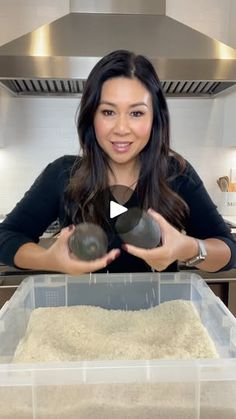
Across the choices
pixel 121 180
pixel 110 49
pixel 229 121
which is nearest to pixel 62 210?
pixel 121 180

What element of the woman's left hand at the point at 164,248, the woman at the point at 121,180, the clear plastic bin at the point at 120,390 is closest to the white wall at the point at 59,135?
the woman at the point at 121,180

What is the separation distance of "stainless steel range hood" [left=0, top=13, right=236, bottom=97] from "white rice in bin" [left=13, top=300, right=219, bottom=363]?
3.99ft

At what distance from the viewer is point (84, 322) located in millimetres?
735

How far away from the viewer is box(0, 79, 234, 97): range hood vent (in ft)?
6.40

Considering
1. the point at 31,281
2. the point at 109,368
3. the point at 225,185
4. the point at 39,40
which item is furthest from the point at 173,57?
the point at 109,368

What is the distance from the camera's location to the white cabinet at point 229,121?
7.20ft

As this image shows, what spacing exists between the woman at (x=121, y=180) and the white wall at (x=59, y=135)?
4.05ft

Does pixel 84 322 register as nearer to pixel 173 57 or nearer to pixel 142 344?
pixel 142 344

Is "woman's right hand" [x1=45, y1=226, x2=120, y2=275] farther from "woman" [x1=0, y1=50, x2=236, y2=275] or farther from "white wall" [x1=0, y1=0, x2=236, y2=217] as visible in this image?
"white wall" [x1=0, y1=0, x2=236, y2=217]

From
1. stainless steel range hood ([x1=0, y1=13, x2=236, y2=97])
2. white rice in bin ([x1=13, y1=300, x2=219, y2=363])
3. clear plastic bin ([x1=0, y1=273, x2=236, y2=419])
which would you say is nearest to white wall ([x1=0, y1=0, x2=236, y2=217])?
stainless steel range hood ([x1=0, y1=13, x2=236, y2=97])

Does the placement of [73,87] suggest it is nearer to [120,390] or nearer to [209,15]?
[209,15]

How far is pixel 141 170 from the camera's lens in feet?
3.20

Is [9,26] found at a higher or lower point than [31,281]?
higher

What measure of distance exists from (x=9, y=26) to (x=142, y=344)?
78.7 inches
